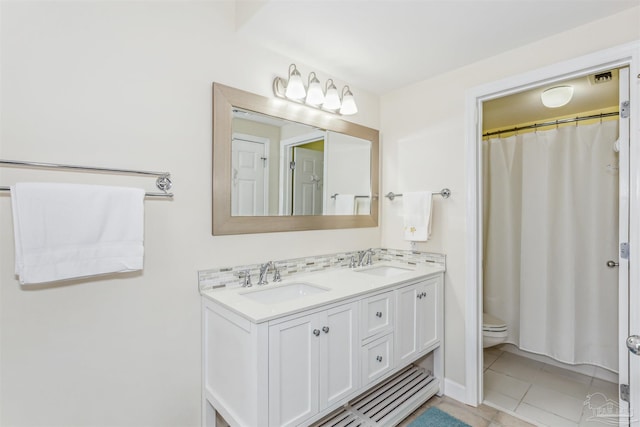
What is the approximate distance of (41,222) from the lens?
1.08 m

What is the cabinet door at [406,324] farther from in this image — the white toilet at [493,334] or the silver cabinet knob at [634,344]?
the silver cabinet knob at [634,344]

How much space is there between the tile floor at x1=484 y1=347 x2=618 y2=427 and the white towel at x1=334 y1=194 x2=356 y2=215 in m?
1.58

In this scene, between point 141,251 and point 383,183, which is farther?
point 383,183

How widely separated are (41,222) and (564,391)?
124 inches

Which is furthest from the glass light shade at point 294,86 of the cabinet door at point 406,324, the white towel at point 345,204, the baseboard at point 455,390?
the baseboard at point 455,390

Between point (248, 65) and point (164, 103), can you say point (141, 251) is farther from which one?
point (248, 65)

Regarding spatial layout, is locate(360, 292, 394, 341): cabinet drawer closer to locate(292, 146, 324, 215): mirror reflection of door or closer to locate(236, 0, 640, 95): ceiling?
locate(292, 146, 324, 215): mirror reflection of door

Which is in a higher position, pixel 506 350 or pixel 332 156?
pixel 332 156

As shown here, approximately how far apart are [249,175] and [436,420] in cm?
182

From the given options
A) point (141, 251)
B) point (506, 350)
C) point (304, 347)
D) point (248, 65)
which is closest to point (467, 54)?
point (248, 65)

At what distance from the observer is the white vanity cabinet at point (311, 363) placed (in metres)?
1.24

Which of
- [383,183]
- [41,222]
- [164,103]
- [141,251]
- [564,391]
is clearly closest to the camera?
[41,222]

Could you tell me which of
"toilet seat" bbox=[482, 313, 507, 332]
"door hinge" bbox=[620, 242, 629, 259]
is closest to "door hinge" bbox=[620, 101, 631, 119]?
"door hinge" bbox=[620, 242, 629, 259]

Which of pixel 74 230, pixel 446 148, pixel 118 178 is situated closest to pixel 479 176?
pixel 446 148
